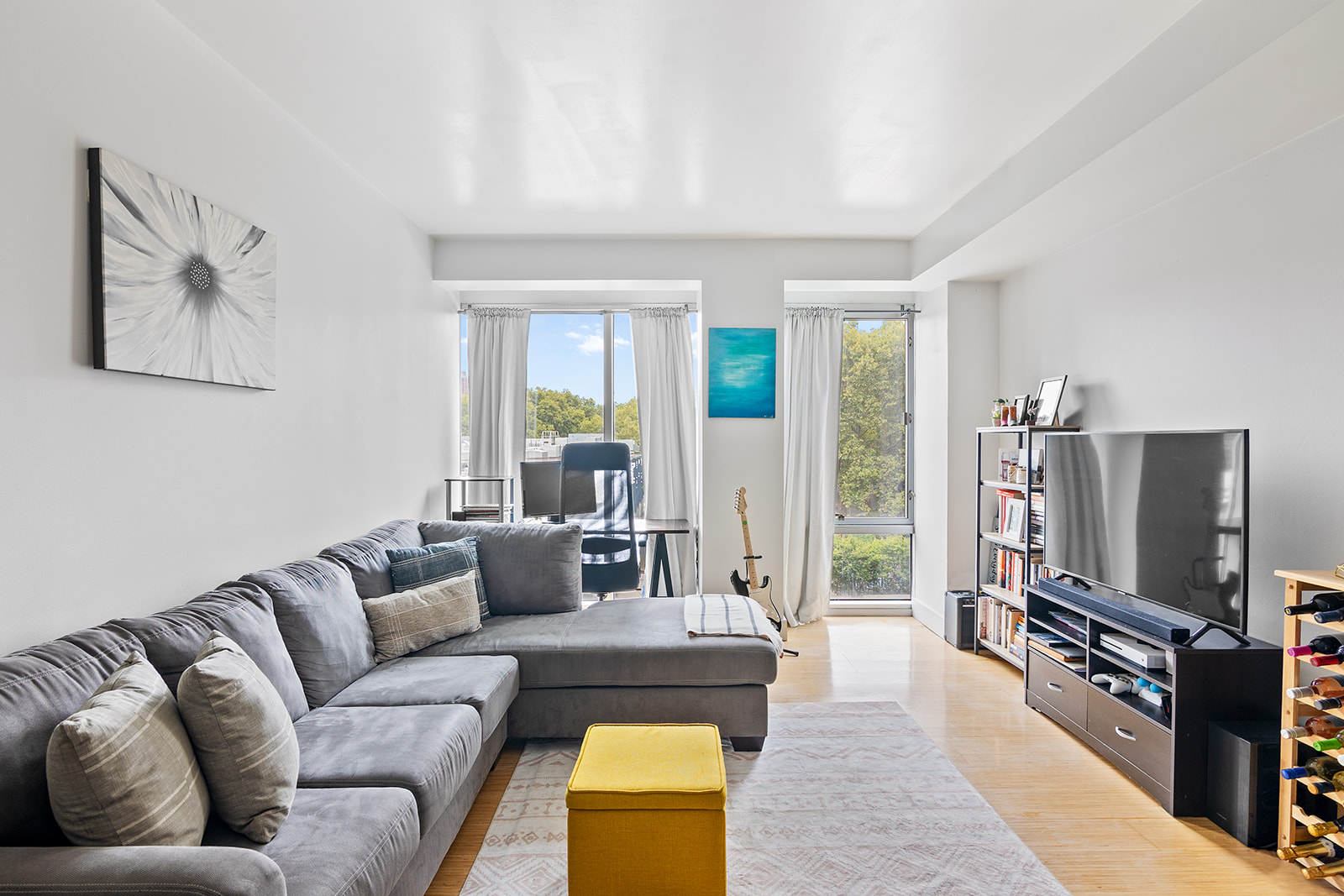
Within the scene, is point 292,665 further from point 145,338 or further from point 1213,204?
point 1213,204

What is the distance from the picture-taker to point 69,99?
1769 mm

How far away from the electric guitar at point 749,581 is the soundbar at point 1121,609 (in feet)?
5.48

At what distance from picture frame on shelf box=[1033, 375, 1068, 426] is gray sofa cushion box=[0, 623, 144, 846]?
4.07m

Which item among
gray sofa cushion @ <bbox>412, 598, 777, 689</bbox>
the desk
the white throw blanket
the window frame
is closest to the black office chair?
the desk

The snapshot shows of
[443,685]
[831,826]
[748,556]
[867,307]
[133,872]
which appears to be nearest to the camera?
[133,872]

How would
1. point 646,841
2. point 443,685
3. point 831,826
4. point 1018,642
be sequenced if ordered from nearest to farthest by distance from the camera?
1. point 646,841
2. point 831,826
3. point 443,685
4. point 1018,642

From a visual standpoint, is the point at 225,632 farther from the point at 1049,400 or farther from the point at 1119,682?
the point at 1049,400

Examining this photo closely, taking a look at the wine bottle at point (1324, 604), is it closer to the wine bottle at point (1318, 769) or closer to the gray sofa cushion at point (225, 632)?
the wine bottle at point (1318, 769)

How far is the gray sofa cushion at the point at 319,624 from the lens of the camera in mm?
2314

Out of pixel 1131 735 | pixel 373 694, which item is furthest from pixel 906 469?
pixel 373 694

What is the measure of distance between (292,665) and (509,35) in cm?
221

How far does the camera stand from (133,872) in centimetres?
122

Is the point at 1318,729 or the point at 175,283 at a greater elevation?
the point at 175,283

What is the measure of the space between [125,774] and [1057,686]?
3.48m
